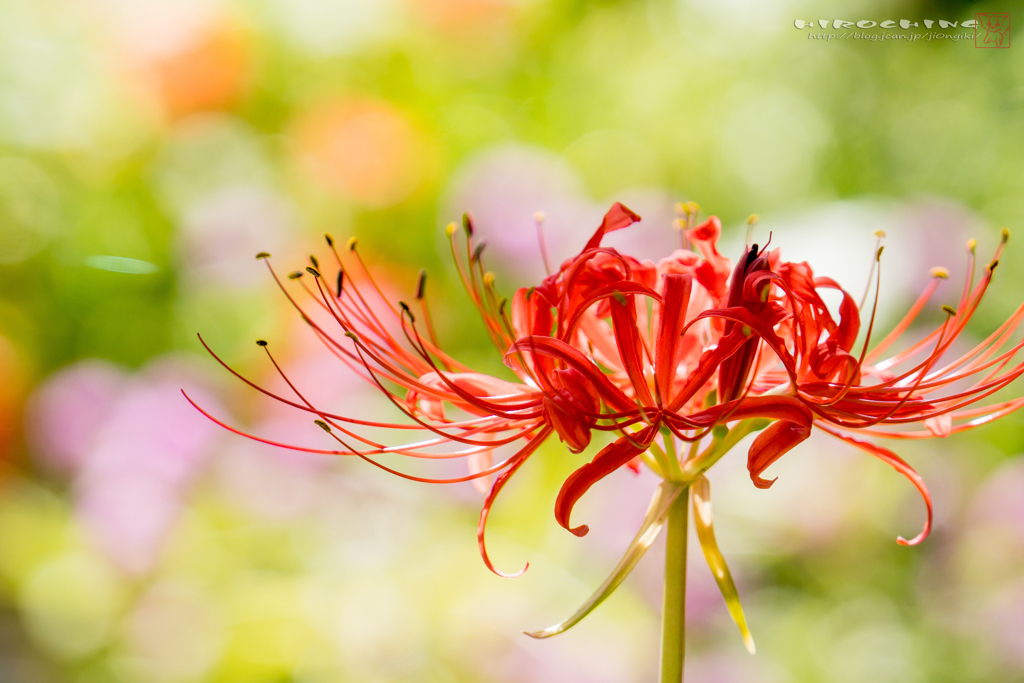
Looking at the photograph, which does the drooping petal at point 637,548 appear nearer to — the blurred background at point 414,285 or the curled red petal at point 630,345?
the curled red petal at point 630,345

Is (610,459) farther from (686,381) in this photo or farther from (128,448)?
(128,448)

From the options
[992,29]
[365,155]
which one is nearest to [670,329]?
[365,155]

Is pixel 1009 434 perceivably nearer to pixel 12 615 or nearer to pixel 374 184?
pixel 374 184

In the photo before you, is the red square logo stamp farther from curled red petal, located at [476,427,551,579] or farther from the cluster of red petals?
curled red petal, located at [476,427,551,579]

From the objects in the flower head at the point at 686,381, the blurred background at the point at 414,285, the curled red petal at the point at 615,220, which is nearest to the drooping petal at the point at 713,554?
the flower head at the point at 686,381

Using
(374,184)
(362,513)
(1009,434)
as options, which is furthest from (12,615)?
(1009,434)
